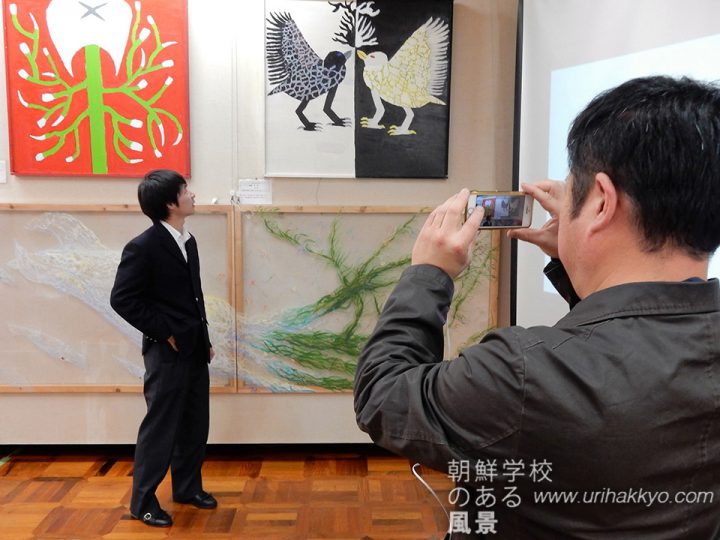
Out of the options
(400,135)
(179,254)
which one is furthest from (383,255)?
(179,254)

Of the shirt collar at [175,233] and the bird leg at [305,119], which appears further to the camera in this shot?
the bird leg at [305,119]

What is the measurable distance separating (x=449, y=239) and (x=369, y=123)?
2.24 metres

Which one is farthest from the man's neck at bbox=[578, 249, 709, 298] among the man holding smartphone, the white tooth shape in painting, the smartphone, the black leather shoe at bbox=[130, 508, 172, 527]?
the white tooth shape in painting

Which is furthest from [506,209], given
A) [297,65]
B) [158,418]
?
[297,65]

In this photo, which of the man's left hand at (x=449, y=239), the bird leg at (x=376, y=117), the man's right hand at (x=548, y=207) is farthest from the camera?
the bird leg at (x=376, y=117)

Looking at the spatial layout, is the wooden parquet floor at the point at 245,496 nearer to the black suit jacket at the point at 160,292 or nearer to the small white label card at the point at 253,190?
the black suit jacket at the point at 160,292

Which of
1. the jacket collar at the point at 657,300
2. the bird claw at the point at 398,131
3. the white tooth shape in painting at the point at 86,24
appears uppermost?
the white tooth shape in painting at the point at 86,24

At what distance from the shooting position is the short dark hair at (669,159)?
588 millimetres

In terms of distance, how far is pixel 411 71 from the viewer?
2826 millimetres

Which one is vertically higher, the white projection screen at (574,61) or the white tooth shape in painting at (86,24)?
the white tooth shape in painting at (86,24)

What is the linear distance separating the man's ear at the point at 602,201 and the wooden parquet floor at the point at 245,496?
197cm

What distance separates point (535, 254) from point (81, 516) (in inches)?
86.4

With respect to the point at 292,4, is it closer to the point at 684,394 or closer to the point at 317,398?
the point at 317,398

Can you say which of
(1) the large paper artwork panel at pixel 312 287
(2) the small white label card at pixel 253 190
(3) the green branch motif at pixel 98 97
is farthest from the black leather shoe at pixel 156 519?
(3) the green branch motif at pixel 98 97
